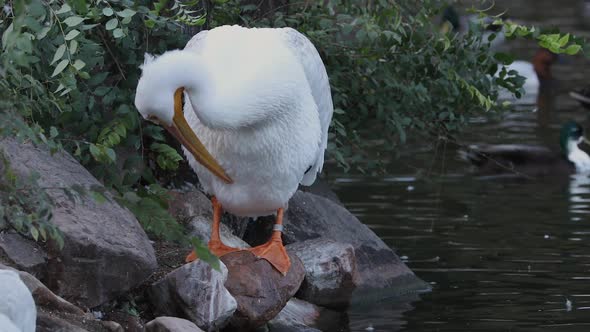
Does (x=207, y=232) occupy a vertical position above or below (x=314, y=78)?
below

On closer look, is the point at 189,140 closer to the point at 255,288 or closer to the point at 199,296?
the point at 199,296

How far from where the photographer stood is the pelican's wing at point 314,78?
6.56 meters

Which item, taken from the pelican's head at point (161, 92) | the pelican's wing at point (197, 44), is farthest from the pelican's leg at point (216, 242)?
the pelican's head at point (161, 92)

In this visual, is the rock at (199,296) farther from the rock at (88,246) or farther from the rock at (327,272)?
the rock at (327,272)

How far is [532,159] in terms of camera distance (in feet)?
36.9

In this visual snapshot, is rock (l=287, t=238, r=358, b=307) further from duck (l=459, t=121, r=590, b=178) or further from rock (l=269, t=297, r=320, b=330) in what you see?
duck (l=459, t=121, r=590, b=178)

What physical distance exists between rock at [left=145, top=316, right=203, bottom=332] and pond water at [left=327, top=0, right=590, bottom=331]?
1522mm

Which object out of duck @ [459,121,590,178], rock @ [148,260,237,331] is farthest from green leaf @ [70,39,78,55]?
duck @ [459,121,590,178]

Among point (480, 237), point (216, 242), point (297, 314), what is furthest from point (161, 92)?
point (480, 237)

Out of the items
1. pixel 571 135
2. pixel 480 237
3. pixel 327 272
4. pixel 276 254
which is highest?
pixel 276 254

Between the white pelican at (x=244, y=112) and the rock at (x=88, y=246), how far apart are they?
0.50 metres

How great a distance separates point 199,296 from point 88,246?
61 centimetres

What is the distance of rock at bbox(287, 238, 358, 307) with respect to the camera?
22.5 feet

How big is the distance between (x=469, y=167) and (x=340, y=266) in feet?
15.7
